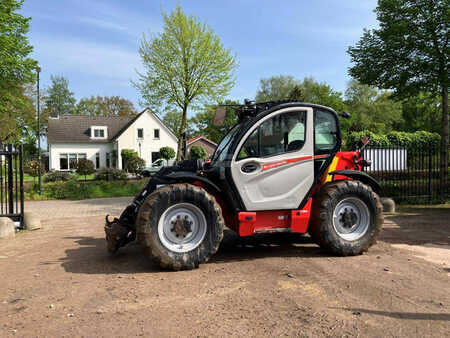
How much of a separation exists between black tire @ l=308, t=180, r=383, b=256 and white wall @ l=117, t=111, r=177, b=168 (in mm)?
36423

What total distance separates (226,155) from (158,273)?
6.36 ft

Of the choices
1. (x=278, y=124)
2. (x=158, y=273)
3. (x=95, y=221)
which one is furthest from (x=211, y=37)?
(x=158, y=273)

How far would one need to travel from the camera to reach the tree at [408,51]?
12.7m

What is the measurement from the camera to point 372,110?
50.4 metres

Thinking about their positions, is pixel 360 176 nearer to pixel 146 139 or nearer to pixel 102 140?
pixel 146 139

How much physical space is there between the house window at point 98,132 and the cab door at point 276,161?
1607 inches

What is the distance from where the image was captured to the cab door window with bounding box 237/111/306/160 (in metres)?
5.20

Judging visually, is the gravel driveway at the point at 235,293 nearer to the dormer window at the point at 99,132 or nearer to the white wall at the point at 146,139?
the white wall at the point at 146,139

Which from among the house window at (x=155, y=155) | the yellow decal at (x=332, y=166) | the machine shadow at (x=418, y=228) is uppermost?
the house window at (x=155, y=155)

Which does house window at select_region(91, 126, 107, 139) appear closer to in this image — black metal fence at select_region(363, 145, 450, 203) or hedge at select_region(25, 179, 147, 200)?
hedge at select_region(25, 179, 147, 200)

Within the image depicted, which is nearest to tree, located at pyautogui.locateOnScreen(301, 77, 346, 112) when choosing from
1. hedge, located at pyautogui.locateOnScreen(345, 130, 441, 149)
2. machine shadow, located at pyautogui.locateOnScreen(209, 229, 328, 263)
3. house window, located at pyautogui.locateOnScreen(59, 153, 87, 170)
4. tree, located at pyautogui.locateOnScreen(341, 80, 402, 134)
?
tree, located at pyautogui.locateOnScreen(341, 80, 402, 134)

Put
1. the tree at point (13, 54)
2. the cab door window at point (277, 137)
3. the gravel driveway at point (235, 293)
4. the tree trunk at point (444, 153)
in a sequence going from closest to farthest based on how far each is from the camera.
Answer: the gravel driveway at point (235, 293), the cab door window at point (277, 137), the tree trunk at point (444, 153), the tree at point (13, 54)

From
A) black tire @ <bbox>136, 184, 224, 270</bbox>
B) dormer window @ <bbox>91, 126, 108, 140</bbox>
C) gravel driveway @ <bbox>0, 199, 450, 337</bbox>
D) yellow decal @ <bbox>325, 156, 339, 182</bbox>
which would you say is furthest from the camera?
dormer window @ <bbox>91, 126, 108, 140</bbox>

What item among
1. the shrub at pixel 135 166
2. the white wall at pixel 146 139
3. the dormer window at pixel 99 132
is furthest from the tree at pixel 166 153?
the shrub at pixel 135 166
